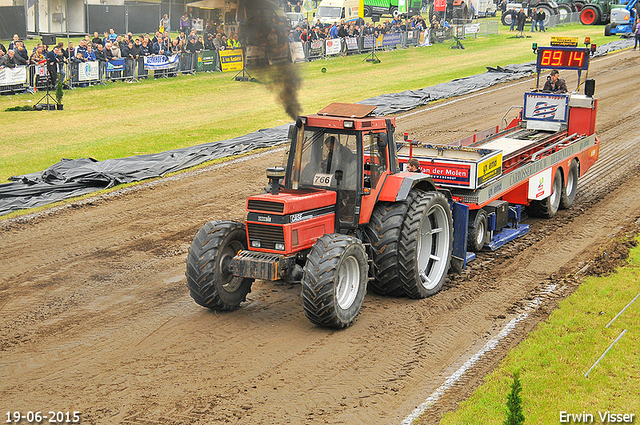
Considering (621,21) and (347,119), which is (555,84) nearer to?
(347,119)

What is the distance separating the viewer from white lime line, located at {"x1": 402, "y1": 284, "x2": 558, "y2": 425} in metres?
7.05

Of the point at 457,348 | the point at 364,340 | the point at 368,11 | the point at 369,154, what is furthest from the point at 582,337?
the point at 368,11

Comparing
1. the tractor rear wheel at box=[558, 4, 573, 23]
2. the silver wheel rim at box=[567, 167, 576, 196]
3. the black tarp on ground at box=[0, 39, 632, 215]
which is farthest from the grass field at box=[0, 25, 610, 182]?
the tractor rear wheel at box=[558, 4, 573, 23]

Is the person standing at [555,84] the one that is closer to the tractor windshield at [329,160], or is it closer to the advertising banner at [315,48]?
the tractor windshield at [329,160]

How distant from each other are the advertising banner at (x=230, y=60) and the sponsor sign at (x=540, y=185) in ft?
67.2

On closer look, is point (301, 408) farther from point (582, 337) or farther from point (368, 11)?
point (368, 11)

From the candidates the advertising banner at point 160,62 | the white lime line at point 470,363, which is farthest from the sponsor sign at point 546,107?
the advertising banner at point 160,62

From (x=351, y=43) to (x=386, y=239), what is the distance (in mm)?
31500

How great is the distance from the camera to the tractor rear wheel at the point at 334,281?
27.0 ft

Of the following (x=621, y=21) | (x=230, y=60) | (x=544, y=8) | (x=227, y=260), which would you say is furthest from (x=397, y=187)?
(x=544, y=8)

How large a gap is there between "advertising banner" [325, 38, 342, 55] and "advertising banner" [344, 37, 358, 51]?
554 mm

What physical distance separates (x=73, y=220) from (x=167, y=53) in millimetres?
19306

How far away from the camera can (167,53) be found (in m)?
31.5

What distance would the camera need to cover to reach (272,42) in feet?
37.4
